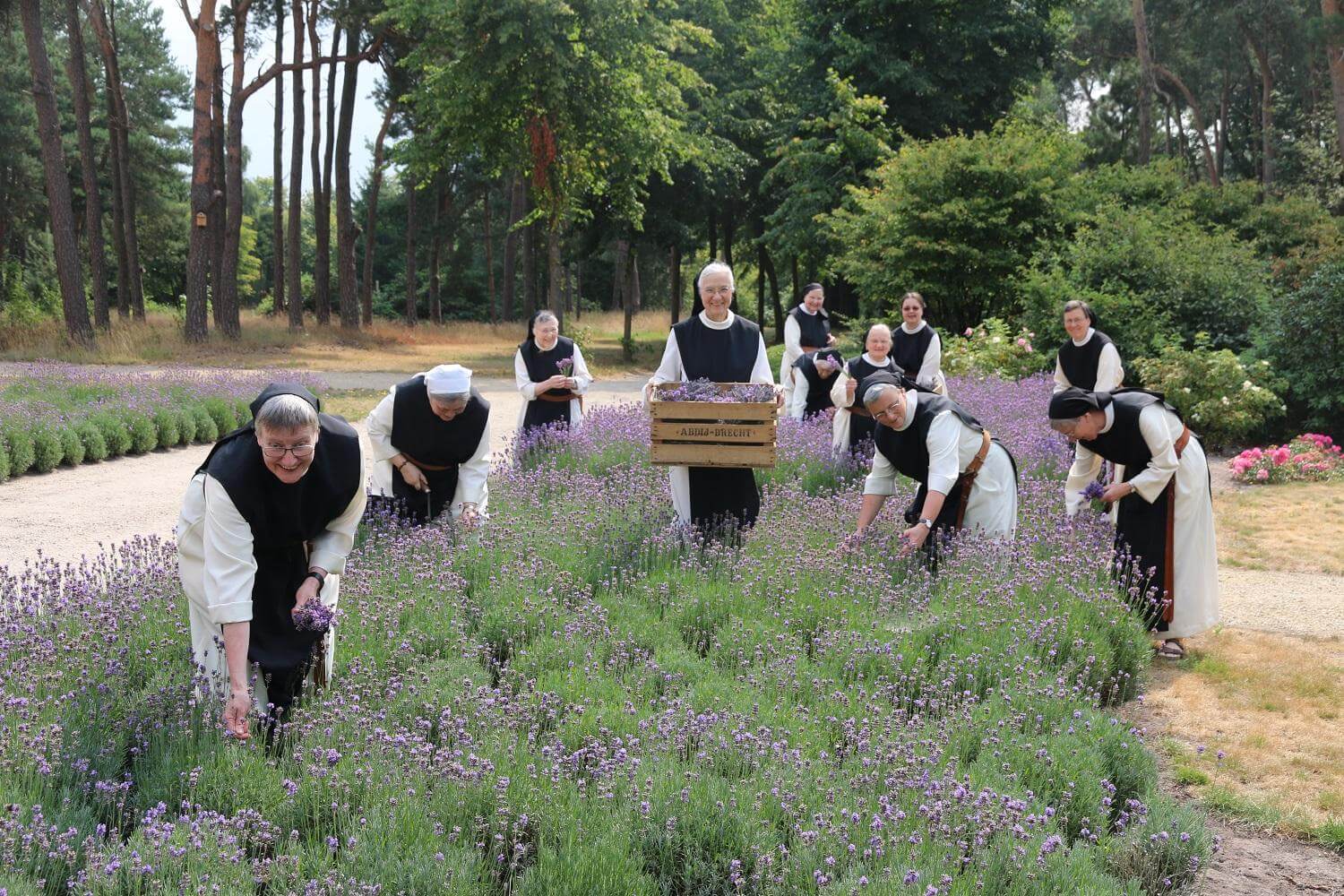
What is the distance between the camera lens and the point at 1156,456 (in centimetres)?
Result: 615

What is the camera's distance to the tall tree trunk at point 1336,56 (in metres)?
17.2

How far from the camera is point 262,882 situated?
3137 millimetres

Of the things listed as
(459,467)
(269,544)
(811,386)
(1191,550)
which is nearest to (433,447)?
(459,467)

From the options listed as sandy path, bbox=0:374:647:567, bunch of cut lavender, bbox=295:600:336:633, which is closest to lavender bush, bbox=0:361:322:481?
sandy path, bbox=0:374:647:567

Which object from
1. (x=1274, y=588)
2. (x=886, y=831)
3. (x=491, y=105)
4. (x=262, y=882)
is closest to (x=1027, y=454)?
(x=1274, y=588)

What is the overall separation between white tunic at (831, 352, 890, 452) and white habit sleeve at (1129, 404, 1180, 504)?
2948 millimetres

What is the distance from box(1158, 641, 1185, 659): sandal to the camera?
6.35 meters

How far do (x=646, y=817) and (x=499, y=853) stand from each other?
0.45m

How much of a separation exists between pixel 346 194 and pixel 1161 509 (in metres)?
29.2

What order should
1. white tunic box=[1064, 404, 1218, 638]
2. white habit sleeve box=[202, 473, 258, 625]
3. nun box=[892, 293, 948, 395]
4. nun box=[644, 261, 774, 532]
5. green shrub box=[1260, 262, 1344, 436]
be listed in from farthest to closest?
green shrub box=[1260, 262, 1344, 436]
nun box=[892, 293, 948, 395]
nun box=[644, 261, 774, 532]
white tunic box=[1064, 404, 1218, 638]
white habit sleeve box=[202, 473, 258, 625]

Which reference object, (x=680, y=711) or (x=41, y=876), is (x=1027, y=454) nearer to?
(x=680, y=711)

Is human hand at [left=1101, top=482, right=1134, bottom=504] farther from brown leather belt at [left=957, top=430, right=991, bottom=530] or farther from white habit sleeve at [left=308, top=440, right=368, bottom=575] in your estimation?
white habit sleeve at [left=308, top=440, right=368, bottom=575]

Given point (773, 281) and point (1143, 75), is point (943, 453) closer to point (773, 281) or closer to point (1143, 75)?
point (1143, 75)

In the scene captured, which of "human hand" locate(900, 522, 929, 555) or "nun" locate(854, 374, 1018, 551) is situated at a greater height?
"nun" locate(854, 374, 1018, 551)
